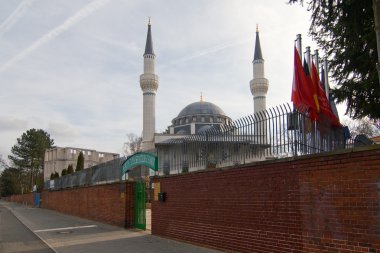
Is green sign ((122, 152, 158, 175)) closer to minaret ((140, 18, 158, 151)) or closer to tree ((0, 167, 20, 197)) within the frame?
minaret ((140, 18, 158, 151))

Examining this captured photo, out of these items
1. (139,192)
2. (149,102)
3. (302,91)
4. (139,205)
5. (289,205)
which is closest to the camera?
(289,205)

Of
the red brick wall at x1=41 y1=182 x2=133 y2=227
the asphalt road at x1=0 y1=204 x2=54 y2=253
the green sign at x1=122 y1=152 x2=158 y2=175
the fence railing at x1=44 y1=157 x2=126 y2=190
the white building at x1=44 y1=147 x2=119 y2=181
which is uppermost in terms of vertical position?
the white building at x1=44 y1=147 x2=119 y2=181

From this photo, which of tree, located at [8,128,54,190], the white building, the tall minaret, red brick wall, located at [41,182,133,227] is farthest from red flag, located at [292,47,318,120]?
tree, located at [8,128,54,190]

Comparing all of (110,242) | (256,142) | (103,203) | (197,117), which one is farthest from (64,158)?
(256,142)

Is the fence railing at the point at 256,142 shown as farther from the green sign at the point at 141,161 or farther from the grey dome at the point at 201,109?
the grey dome at the point at 201,109

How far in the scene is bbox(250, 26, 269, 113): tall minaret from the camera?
6238 cm

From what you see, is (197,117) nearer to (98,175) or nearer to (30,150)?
(30,150)

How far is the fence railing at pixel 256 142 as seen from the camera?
32.9 feet

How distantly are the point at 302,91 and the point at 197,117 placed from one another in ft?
233

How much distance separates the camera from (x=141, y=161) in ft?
60.8

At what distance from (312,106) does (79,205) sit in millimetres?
21023

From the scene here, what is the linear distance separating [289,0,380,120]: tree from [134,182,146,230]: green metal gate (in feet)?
29.8

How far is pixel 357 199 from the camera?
25.1 ft

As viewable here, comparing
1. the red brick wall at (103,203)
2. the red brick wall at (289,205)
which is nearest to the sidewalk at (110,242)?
the red brick wall at (289,205)
